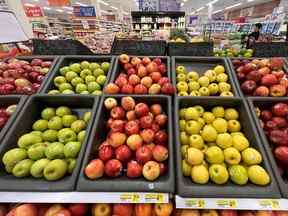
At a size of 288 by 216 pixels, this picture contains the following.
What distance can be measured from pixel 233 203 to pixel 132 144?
559 mm

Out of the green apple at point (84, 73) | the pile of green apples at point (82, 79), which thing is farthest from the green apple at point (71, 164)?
the green apple at point (84, 73)

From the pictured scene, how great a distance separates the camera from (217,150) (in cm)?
100

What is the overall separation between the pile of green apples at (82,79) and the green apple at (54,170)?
1.91ft

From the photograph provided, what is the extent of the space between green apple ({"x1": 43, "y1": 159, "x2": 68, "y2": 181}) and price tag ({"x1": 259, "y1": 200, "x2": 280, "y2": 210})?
0.94 metres

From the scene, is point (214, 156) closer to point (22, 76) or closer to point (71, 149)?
point (71, 149)

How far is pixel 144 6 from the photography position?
989 centimetres

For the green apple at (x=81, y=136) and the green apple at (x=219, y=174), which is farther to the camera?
the green apple at (x=81, y=136)

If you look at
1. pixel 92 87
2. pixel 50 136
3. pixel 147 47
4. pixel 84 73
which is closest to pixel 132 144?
pixel 50 136

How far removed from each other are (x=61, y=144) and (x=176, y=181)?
652mm

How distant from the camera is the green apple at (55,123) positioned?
1.21 metres

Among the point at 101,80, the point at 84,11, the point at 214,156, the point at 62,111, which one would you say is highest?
the point at 84,11

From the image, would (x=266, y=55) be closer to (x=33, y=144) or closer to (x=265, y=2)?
(x=33, y=144)

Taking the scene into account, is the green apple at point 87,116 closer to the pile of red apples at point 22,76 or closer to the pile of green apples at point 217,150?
the pile of red apples at point 22,76

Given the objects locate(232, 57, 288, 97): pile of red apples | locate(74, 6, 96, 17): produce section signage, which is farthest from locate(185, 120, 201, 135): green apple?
locate(74, 6, 96, 17): produce section signage
